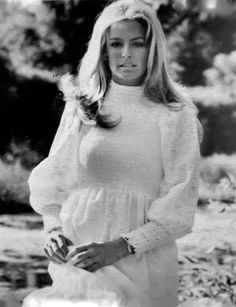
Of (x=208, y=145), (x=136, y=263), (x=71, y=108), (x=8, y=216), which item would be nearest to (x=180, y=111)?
(x=208, y=145)

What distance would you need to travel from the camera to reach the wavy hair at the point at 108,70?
6.40 feet

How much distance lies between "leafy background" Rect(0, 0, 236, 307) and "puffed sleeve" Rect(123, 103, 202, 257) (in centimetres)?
4

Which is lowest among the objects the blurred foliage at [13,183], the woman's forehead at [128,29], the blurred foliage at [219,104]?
the blurred foliage at [13,183]

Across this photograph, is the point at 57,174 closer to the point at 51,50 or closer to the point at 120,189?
the point at 120,189

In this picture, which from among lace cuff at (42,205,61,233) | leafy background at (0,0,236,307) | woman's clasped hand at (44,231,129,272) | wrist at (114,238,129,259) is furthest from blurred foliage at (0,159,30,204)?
wrist at (114,238,129,259)

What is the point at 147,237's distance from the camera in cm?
186

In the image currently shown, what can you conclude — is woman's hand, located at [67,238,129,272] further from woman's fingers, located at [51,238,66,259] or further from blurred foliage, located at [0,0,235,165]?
blurred foliage, located at [0,0,235,165]

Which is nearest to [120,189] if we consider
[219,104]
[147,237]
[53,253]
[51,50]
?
[147,237]

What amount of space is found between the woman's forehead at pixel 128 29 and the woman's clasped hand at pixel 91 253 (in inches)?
25.0

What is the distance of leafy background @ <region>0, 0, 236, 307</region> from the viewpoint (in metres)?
1.95

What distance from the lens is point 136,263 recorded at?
188cm

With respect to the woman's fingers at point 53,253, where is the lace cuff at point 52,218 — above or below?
above

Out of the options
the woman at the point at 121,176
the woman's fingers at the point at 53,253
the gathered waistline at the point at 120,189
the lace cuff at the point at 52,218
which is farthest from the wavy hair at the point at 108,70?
the woman's fingers at the point at 53,253

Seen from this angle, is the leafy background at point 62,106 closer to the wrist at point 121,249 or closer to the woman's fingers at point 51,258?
the woman's fingers at point 51,258
